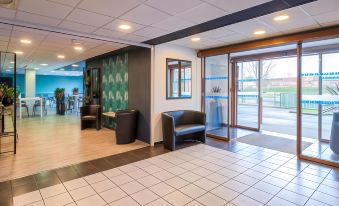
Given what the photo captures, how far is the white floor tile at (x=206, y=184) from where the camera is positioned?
2.90m

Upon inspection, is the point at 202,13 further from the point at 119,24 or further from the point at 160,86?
the point at 160,86

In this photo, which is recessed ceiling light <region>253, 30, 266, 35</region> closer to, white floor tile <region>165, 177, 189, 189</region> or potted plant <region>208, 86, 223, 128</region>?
potted plant <region>208, 86, 223, 128</region>

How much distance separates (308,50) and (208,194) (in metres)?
4.57

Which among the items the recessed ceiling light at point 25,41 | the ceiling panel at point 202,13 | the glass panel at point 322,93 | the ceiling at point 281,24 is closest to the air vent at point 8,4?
the ceiling panel at point 202,13

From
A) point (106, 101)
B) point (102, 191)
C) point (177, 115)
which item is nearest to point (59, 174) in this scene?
point (102, 191)

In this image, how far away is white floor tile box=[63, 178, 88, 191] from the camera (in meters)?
2.88

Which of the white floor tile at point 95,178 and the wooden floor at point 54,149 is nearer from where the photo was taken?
the white floor tile at point 95,178

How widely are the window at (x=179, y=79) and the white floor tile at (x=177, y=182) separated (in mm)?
2556

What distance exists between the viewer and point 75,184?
2.97 m

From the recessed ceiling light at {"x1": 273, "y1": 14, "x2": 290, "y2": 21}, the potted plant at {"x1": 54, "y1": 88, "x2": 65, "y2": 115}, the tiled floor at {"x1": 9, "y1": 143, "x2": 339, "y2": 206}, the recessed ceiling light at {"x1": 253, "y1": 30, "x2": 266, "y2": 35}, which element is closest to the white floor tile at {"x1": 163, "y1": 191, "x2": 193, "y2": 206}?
the tiled floor at {"x1": 9, "y1": 143, "x2": 339, "y2": 206}

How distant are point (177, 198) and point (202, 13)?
2.66 meters

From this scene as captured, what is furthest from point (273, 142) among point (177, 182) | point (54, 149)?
point (54, 149)

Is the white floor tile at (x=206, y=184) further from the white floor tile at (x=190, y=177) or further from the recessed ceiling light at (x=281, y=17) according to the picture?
the recessed ceiling light at (x=281, y=17)

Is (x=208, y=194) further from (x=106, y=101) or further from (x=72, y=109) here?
(x=72, y=109)
